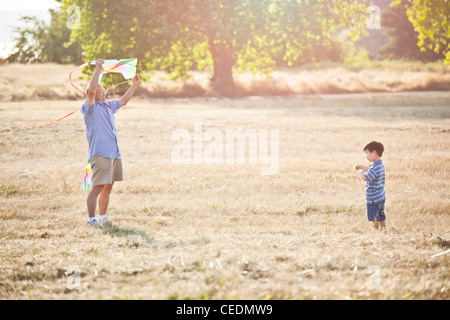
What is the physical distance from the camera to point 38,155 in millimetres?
10906

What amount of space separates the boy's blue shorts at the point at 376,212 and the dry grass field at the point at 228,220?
0.15 metres

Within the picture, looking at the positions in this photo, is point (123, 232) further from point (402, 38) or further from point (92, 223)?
point (402, 38)

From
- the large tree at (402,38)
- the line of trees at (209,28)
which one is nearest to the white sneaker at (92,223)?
the line of trees at (209,28)

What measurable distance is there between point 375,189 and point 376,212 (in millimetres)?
286

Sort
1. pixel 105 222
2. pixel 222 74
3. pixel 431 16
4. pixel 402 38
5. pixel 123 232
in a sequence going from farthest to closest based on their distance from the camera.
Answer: pixel 402 38 → pixel 222 74 → pixel 431 16 → pixel 105 222 → pixel 123 232

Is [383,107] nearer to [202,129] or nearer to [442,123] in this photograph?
[442,123]

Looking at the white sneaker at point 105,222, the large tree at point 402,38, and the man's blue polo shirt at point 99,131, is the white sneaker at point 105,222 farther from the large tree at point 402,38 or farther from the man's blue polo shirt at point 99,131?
the large tree at point 402,38

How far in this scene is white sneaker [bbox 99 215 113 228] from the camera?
6.02 m

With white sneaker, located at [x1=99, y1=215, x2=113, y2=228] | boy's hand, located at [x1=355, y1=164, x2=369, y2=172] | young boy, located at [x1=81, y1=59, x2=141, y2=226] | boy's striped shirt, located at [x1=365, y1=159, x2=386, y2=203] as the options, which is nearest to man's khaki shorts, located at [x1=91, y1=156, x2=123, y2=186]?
young boy, located at [x1=81, y1=59, x2=141, y2=226]

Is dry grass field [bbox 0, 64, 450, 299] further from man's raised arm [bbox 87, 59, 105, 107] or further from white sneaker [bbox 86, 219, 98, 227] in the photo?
man's raised arm [bbox 87, 59, 105, 107]

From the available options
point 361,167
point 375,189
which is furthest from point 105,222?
point 375,189

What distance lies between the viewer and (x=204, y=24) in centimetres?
2333

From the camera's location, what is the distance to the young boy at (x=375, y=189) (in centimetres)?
612

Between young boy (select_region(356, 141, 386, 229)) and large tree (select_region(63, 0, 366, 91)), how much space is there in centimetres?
1770
